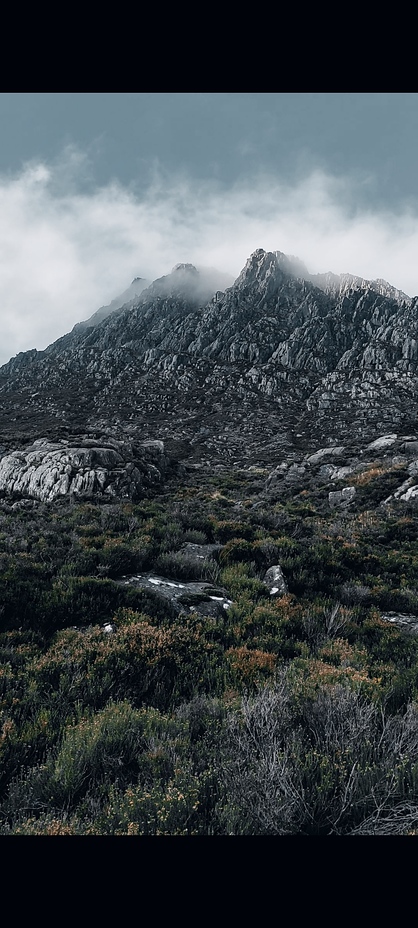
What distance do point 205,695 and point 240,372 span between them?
98.6 m

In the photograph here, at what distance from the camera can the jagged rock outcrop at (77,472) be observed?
2484 cm

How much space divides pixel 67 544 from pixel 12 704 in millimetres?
6293

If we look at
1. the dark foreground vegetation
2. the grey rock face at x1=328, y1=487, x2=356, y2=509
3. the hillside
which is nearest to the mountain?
the grey rock face at x1=328, y1=487, x2=356, y2=509

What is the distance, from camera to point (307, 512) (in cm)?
1877

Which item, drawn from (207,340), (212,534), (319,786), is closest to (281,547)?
(212,534)

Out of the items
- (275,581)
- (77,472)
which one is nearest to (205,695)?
(275,581)

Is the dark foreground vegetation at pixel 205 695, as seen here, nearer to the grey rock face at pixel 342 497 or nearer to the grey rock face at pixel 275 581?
the grey rock face at pixel 275 581

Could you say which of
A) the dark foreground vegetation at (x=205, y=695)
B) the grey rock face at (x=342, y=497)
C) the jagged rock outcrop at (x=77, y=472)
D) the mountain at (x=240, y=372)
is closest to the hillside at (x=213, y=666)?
the dark foreground vegetation at (x=205, y=695)

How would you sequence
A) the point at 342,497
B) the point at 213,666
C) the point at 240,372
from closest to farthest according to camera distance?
the point at 213,666 → the point at 342,497 → the point at 240,372

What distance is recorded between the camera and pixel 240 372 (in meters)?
98.6

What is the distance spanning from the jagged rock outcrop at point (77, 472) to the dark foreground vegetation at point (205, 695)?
1489cm

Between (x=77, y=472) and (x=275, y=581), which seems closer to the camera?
(x=275, y=581)

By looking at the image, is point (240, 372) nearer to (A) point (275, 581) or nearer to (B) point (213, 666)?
(A) point (275, 581)
